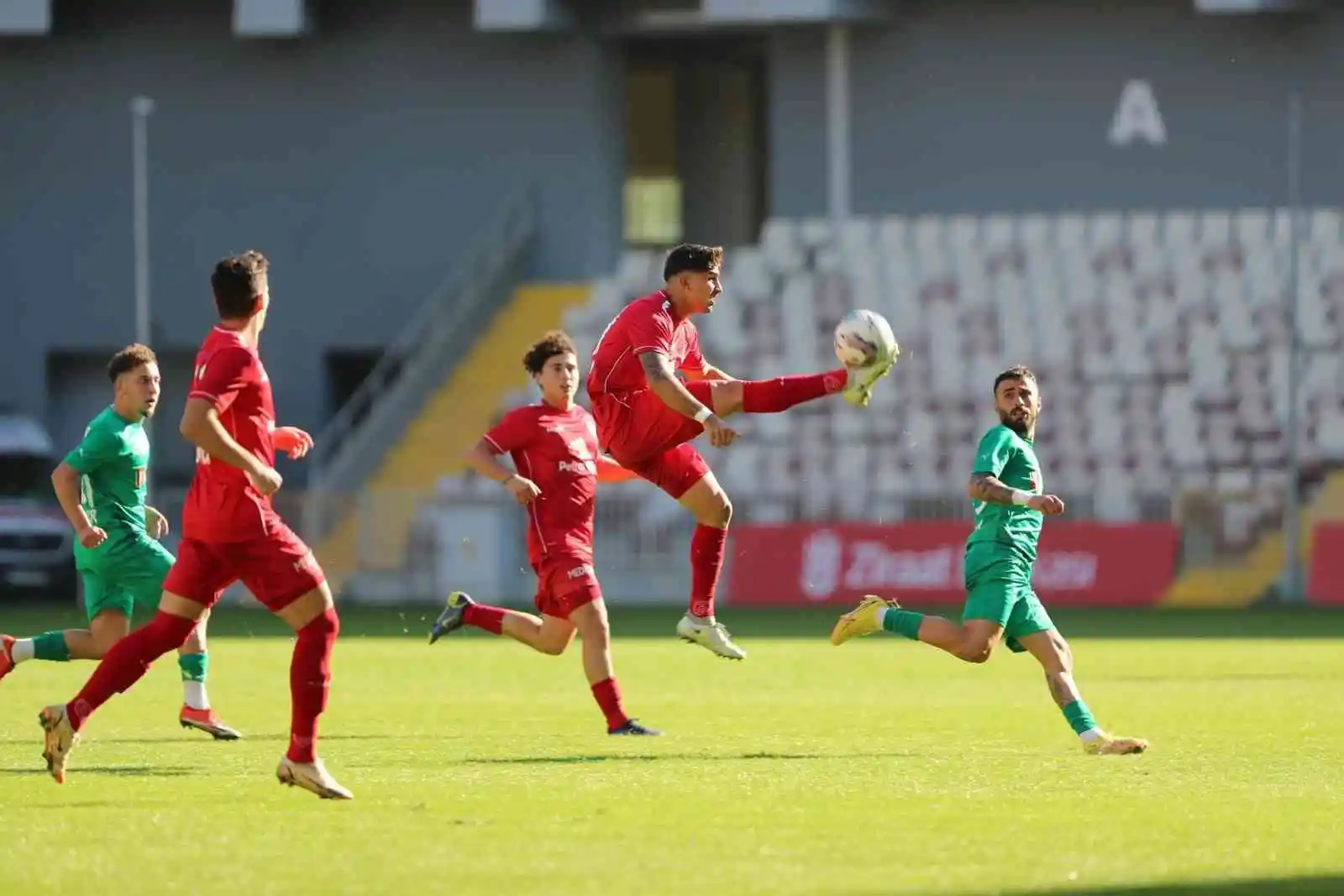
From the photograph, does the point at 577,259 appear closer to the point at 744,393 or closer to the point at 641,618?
the point at 641,618

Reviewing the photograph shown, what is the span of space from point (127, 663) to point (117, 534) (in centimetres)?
295

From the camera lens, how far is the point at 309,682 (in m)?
10.2

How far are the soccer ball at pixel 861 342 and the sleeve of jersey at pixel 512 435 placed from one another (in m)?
1.71

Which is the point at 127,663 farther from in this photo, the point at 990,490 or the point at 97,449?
the point at 990,490

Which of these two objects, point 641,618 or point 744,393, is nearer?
point 744,393

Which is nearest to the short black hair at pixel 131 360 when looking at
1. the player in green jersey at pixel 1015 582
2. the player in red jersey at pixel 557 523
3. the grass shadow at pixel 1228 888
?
the player in red jersey at pixel 557 523

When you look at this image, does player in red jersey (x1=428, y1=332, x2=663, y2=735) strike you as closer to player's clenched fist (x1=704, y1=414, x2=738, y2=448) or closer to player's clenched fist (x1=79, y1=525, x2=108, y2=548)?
player's clenched fist (x1=704, y1=414, x2=738, y2=448)

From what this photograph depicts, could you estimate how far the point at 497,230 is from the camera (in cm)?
3834

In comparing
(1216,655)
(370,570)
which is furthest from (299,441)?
(370,570)

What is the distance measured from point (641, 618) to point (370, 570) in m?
4.20

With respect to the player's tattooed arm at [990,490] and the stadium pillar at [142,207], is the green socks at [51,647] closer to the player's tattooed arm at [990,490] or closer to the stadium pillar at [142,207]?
the player's tattooed arm at [990,490]

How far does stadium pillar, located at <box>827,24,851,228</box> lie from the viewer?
37594mm

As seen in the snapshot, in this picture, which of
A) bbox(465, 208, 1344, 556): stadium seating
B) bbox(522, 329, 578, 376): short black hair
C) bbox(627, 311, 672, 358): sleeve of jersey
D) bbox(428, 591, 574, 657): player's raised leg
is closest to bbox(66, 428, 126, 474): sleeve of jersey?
bbox(428, 591, 574, 657): player's raised leg

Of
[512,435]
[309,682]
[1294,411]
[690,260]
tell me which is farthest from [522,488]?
[1294,411]
